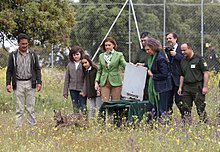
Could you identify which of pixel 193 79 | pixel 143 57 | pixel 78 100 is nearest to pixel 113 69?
pixel 143 57

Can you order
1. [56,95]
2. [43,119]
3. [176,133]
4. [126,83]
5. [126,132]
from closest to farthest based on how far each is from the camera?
[176,133], [126,132], [126,83], [43,119], [56,95]

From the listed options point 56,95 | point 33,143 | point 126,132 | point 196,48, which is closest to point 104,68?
point 126,132

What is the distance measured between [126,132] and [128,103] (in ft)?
3.51

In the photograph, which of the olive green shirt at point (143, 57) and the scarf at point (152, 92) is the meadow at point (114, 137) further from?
the olive green shirt at point (143, 57)

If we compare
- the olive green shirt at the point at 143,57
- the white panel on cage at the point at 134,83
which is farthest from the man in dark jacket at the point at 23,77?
the olive green shirt at the point at 143,57

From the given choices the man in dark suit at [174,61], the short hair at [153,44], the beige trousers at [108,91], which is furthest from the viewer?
the beige trousers at [108,91]

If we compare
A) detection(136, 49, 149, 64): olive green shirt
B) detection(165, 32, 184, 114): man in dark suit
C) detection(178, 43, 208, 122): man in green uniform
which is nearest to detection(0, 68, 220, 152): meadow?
detection(178, 43, 208, 122): man in green uniform

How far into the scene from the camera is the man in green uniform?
414 inches

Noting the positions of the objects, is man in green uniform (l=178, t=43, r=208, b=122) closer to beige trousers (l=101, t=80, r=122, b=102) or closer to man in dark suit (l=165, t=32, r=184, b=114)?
man in dark suit (l=165, t=32, r=184, b=114)

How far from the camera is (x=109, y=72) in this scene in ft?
36.7

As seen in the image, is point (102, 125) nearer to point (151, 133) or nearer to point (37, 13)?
point (151, 133)

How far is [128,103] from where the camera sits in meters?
10.3

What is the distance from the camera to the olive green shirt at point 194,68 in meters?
10.6

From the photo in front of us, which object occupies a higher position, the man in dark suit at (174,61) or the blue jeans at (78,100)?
the man in dark suit at (174,61)
